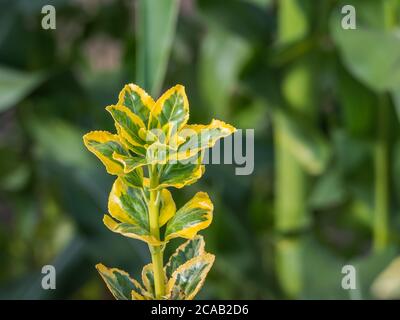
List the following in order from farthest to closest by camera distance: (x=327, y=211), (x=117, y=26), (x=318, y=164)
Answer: (x=117, y=26) < (x=327, y=211) < (x=318, y=164)

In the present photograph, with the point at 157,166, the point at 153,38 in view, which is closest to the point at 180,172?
the point at 157,166

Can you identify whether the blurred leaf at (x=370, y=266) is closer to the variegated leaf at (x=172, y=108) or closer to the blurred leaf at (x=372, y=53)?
the blurred leaf at (x=372, y=53)

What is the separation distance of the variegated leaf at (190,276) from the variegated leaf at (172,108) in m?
0.03

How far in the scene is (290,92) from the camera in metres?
0.37

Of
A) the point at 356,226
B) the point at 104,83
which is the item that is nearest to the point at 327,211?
the point at 356,226

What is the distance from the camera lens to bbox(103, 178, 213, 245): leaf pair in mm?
135

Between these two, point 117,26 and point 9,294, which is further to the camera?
point 117,26

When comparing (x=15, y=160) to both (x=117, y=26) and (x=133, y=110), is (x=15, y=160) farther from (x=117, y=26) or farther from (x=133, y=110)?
(x=133, y=110)

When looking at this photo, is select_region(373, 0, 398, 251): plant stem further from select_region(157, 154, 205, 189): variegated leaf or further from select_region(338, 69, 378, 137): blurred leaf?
select_region(157, 154, 205, 189): variegated leaf

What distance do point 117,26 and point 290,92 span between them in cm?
24

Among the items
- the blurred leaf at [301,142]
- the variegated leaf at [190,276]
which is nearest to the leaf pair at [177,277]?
the variegated leaf at [190,276]

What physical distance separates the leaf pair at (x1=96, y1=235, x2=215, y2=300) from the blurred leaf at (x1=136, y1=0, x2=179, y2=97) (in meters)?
0.09

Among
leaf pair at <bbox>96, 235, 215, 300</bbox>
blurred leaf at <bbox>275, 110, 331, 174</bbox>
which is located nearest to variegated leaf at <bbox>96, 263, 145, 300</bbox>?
leaf pair at <bbox>96, 235, 215, 300</bbox>

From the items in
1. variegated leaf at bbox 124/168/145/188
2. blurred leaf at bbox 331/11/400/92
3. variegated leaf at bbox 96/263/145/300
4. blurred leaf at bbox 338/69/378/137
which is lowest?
variegated leaf at bbox 96/263/145/300
